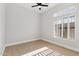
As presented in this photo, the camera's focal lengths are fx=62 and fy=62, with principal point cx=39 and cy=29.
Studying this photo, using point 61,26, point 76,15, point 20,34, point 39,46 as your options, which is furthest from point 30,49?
point 76,15

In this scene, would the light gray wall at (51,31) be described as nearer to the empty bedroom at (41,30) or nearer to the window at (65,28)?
the empty bedroom at (41,30)

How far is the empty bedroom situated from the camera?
4.35 feet

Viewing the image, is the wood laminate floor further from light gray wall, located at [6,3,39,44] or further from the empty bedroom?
light gray wall, located at [6,3,39,44]

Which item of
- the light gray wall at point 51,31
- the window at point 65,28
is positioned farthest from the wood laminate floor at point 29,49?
the window at point 65,28

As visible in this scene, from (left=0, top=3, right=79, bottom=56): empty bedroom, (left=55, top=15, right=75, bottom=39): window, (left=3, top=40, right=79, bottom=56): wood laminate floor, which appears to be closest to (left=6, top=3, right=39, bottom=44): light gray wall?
(left=0, top=3, right=79, bottom=56): empty bedroom

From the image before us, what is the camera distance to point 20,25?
176cm

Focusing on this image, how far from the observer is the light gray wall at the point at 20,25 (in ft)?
4.98

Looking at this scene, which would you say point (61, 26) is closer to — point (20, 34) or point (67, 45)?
point (67, 45)

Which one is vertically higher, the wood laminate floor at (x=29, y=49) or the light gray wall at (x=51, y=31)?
the light gray wall at (x=51, y=31)

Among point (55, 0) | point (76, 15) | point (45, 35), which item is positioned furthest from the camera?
point (45, 35)

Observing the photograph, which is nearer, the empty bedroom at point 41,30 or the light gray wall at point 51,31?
the empty bedroom at point 41,30

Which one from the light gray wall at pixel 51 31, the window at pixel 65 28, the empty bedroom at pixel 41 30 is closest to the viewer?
the window at pixel 65 28

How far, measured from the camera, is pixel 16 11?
1708 mm

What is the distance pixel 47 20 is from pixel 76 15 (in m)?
0.71
